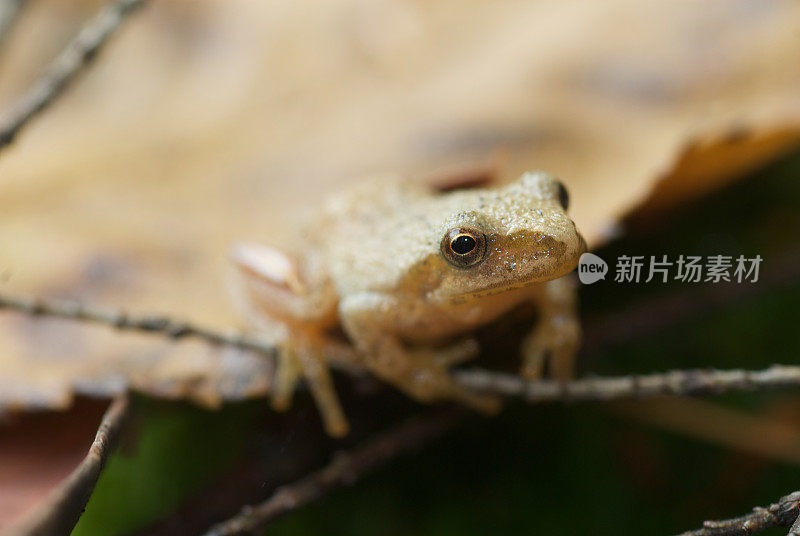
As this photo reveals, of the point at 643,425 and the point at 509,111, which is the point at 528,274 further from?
the point at 509,111

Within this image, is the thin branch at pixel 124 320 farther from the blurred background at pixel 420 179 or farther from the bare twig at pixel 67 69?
the bare twig at pixel 67 69

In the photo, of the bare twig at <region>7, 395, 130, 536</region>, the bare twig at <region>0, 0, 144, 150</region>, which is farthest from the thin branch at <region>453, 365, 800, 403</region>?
the bare twig at <region>0, 0, 144, 150</region>

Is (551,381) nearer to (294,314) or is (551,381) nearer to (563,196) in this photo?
(563,196)

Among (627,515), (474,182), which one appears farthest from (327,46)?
(627,515)

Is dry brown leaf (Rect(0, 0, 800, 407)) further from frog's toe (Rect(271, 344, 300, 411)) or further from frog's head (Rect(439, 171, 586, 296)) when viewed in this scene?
frog's head (Rect(439, 171, 586, 296))

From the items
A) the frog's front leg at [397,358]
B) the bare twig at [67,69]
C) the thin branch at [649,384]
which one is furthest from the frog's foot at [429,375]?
the bare twig at [67,69]
